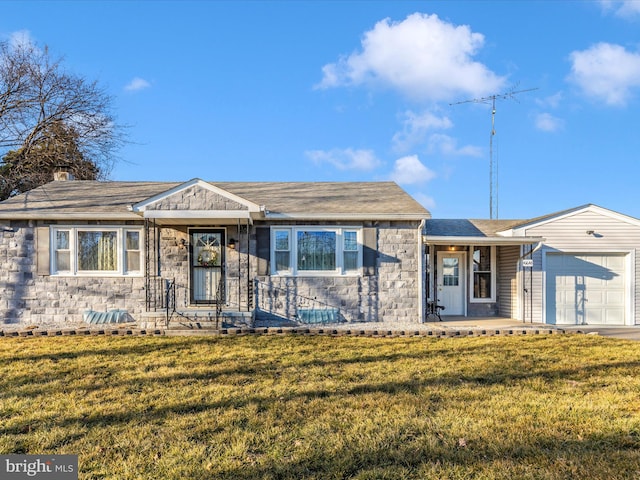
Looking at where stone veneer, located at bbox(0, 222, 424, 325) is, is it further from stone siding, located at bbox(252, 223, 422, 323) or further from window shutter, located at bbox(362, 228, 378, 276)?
window shutter, located at bbox(362, 228, 378, 276)

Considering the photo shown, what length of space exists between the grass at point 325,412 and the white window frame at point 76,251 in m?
2.99

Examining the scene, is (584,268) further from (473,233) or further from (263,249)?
(263,249)

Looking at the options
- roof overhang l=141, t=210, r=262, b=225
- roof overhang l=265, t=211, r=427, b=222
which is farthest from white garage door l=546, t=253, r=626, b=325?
roof overhang l=141, t=210, r=262, b=225

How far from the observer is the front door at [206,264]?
34.0 feet

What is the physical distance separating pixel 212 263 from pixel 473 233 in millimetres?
7531

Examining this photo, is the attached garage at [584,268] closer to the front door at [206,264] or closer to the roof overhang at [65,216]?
the front door at [206,264]

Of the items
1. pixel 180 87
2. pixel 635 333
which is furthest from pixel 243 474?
pixel 180 87

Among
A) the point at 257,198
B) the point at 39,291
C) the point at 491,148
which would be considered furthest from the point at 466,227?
the point at 39,291

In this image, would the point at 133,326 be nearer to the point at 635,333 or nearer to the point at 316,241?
the point at 316,241

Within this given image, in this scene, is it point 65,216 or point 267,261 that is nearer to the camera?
point 65,216

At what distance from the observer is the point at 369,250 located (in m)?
10.3

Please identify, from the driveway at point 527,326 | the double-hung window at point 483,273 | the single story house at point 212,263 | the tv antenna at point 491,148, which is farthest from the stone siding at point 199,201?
the tv antenna at point 491,148

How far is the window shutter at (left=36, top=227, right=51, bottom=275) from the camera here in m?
9.96

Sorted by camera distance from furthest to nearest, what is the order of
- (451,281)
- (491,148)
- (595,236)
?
(491,148), (451,281), (595,236)
